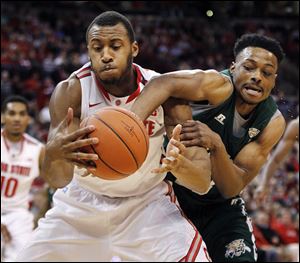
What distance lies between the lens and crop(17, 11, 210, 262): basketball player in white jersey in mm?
3451

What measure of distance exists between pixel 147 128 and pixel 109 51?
48cm

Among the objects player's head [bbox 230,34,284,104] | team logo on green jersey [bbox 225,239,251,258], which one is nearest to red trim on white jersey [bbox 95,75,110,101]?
player's head [bbox 230,34,284,104]

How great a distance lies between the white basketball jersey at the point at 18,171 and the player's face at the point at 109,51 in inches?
137

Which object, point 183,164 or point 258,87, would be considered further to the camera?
point 258,87

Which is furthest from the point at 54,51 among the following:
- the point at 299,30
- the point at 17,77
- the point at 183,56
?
the point at 299,30

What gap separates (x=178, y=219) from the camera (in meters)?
3.59

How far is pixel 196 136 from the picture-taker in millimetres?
3338

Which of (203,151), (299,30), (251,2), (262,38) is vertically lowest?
(299,30)

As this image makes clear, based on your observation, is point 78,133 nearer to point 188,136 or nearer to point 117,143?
point 117,143

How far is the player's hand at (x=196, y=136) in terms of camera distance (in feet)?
10.9

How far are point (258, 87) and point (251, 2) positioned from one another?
20.0 ft

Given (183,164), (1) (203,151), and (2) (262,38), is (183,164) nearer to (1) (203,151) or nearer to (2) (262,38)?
(1) (203,151)

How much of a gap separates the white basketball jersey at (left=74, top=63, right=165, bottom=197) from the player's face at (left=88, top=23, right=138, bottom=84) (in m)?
0.10

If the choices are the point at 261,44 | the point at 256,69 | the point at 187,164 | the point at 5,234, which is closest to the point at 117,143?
the point at 187,164
